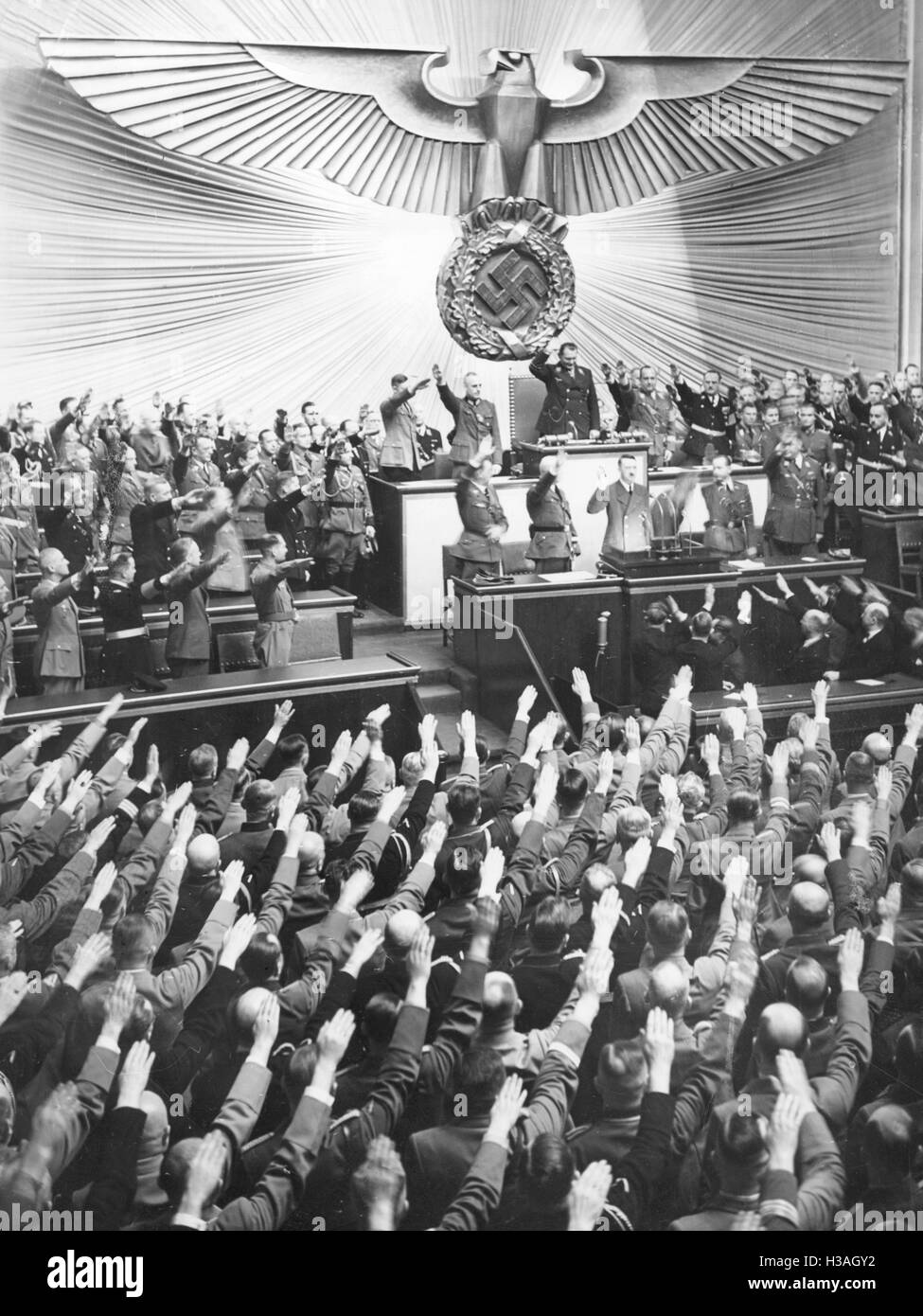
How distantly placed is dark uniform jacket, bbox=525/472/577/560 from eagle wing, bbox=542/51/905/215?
1.96m

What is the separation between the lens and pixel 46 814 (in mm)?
8086

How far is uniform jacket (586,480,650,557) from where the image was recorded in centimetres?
1048

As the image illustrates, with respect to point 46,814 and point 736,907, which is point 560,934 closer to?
point 736,907

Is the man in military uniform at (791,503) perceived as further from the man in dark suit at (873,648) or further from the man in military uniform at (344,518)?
the man in military uniform at (344,518)

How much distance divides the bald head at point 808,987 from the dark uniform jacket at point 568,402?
4.99m

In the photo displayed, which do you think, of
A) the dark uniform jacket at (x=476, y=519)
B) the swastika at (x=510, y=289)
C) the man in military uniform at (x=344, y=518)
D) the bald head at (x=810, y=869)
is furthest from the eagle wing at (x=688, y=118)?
the bald head at (x=810, y=869)

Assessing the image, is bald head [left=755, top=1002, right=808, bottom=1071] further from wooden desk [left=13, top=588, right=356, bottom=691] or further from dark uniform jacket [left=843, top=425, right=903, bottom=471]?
dark uniform jacket [left=843, top=425, right=903, bottom=471]

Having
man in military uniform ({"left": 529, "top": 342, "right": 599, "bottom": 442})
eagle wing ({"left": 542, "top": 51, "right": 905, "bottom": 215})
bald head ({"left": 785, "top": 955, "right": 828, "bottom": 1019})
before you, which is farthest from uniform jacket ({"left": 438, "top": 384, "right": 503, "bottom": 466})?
bald head ({"left": 785, "top": 955, "right": 828, "bottom": 1019})

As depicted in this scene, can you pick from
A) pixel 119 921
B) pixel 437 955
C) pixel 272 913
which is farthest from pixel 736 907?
pixel 119 921

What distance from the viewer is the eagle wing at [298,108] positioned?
907cm

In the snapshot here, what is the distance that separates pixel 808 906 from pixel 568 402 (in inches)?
192

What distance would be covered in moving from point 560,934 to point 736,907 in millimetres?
1241

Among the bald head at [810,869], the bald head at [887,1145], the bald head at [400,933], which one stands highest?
the bald head at [810,869]

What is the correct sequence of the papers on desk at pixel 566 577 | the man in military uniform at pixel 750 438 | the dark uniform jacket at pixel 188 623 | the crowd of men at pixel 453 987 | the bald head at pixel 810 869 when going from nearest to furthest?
the crowd of men at pixel 453 987 < the bald head at pixel 810 869 < the dark uniform jacket at pixel 188 623 < the papers on desk at pixel 566 577 < the man in military uniform at pixel 750 438
